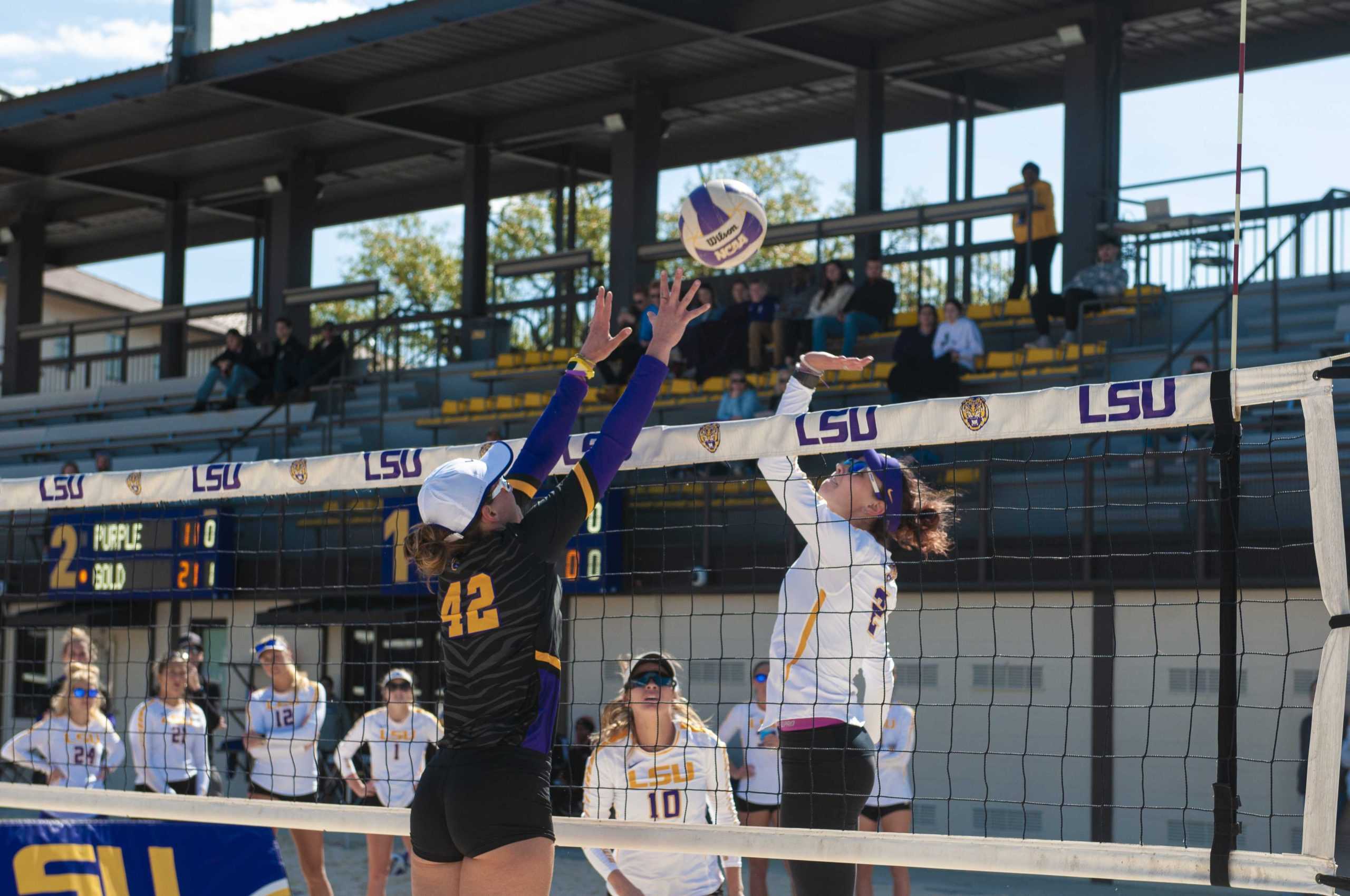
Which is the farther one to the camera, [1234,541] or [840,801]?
[840,801]

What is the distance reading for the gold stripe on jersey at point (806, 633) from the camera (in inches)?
197

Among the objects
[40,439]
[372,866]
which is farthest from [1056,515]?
[40,439]

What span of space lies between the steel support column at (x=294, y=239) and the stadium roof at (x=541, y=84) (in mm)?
360

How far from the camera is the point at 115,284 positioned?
40.9m

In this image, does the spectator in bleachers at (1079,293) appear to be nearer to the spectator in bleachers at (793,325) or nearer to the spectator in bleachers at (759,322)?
the spectator in bleachers at (793,325)

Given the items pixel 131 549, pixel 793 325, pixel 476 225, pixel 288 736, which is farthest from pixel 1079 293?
pixel 476 225

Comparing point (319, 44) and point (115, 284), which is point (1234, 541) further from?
point (115, 284)

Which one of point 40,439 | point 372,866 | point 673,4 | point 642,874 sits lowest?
point 372,866

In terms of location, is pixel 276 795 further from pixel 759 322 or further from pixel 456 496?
pixel 759 322

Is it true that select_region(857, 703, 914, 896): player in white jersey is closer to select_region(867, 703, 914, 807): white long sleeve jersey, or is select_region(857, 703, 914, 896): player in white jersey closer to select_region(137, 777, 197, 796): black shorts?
select_region(867, 703, 914, 807): white long sleeve jersey

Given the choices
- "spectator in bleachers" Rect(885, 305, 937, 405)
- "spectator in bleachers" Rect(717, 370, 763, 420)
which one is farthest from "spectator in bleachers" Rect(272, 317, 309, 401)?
"spectator in bleachers" Rect(885, 305, 937, 405)

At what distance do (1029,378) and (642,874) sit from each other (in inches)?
350

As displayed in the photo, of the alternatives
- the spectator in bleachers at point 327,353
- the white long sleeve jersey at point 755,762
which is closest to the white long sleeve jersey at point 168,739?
the white long sleeve jersey at point 755,762

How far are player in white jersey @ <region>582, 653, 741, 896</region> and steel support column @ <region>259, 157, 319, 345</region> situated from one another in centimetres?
1732
